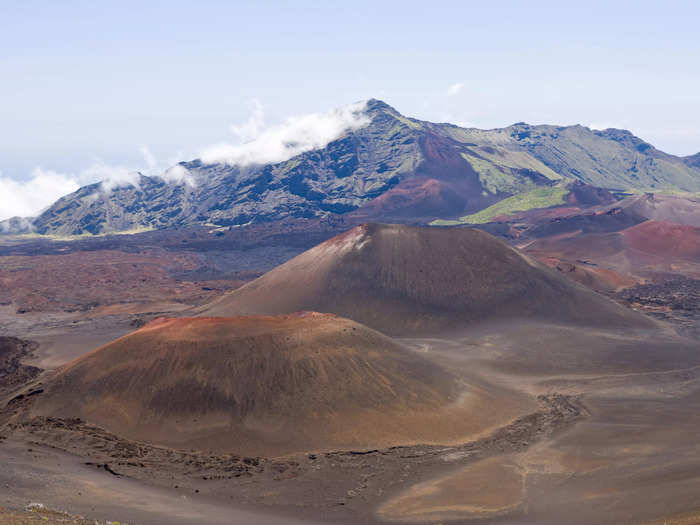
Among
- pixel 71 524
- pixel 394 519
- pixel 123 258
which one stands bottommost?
pixel 394 519

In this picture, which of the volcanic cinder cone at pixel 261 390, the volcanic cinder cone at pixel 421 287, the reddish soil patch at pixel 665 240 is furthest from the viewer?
the reddish soil patch at pixel 665 240

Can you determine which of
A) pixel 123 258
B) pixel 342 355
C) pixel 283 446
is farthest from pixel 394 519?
pixel 123 258

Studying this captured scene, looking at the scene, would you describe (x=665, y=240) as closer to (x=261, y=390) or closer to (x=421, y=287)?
(x=421, y=287)

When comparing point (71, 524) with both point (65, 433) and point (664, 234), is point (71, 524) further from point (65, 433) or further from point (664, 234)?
point (664, 234)

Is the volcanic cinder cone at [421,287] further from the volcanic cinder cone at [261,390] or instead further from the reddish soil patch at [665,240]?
the reddish soil patch at [665,240]

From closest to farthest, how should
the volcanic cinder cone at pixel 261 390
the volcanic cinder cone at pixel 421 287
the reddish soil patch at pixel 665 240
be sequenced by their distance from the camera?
the volcanic cinder cone at pixel 261 390
the volcanic cinder cone at pixel 421 287
the reddish soil patch at pixel 665 240

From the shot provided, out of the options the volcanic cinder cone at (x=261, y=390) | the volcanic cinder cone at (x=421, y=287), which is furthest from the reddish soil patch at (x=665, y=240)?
the volcanic cinder cone at (x=261, y=390)
